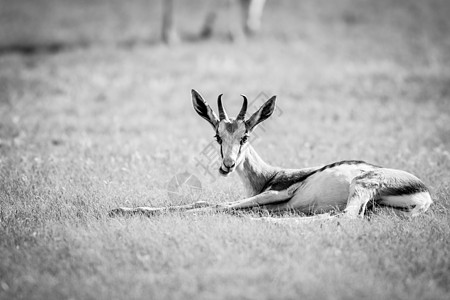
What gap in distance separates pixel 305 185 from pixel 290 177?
14.1 inches

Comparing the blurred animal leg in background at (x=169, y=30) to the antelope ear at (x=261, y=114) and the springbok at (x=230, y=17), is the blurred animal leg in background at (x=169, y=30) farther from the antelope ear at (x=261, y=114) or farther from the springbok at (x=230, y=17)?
the antelope ear at (x=261, y=114)

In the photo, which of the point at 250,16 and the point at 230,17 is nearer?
the point at 250,16

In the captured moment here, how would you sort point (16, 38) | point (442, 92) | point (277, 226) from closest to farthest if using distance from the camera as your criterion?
point (277, 226) < point (442, 92) < point (16, 38)

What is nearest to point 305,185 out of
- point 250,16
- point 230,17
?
point 250,16

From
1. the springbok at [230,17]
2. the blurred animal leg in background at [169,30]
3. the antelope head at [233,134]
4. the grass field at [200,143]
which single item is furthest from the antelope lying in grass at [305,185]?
the springbok at [230,17]

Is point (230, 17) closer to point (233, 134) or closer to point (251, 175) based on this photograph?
point (251, 175)

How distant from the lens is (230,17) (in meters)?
25.8

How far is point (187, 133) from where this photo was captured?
1220 centimetres

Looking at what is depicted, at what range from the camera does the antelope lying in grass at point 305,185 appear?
6410 mm

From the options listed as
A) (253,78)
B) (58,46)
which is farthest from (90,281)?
(58,46)

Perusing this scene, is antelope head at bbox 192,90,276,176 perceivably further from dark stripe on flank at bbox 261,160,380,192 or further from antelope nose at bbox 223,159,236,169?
dark stripe on flank at bbox 261,160,380,192

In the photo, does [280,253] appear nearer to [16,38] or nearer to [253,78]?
[253,78]

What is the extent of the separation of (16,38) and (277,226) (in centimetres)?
2158

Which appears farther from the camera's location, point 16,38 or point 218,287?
point 16,38
